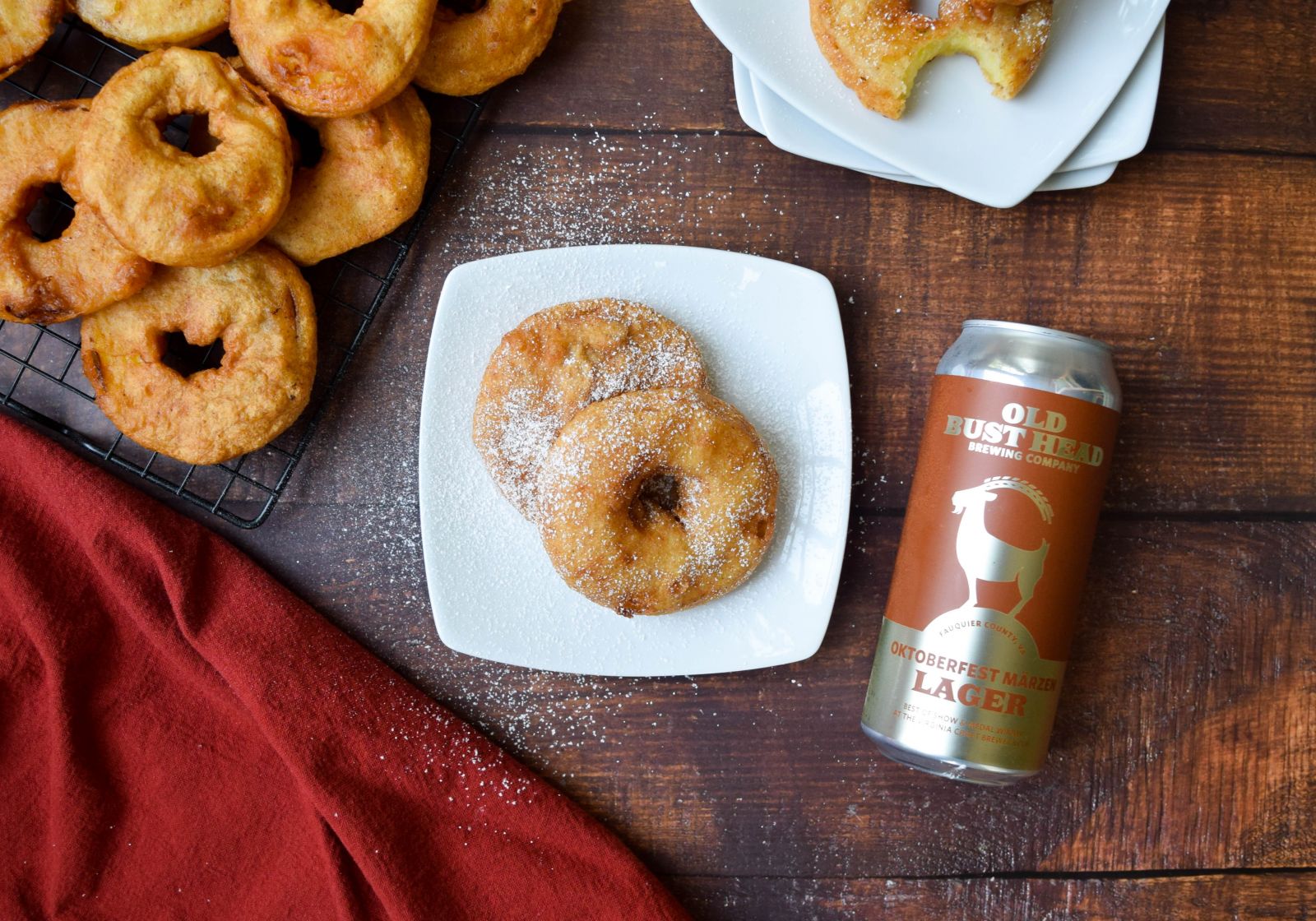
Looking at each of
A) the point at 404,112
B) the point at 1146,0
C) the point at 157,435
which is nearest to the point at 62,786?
the point at 157,435

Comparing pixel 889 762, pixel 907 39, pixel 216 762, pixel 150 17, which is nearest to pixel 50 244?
pixel 150 17

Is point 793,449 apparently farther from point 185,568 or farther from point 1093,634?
point 185,568

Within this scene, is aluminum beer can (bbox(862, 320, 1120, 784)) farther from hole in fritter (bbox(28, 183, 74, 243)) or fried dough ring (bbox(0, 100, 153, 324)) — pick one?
hole in fritter (bbox(28, 183, 74, 243))

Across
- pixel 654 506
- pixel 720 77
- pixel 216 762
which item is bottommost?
pixel 216 762

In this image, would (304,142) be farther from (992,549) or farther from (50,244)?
(992,549)

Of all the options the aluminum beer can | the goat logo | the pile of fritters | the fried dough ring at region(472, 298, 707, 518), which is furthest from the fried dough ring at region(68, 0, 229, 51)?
the goat logo

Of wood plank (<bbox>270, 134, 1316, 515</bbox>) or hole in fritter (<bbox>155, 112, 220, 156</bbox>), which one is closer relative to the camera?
hole in fritter (<bbox>155, 112, 220, 156</bbox>)
